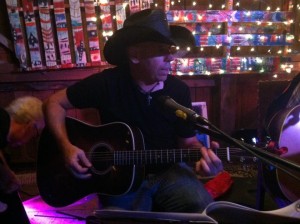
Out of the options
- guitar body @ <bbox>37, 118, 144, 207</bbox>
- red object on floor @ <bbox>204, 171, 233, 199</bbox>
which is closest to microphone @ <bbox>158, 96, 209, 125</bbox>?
guitar body @ <bbox>37, 118, 144, 207</bbox>

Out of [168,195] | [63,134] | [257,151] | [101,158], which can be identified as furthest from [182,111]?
[63,134]

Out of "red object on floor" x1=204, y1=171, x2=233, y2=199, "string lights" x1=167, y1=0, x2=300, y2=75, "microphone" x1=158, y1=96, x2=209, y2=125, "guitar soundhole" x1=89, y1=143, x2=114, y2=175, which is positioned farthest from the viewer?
"string lights" x1=167, y1=0, x2=300, y2=75

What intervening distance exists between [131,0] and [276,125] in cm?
284

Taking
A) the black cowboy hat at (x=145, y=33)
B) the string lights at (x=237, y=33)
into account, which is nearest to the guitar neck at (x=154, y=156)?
the black cowboy hat at (x=145, y=33)

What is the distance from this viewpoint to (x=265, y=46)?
4352 millimetres

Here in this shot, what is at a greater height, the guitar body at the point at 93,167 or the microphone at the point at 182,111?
the microphone at the point at 182,111

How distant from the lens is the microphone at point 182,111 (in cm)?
112

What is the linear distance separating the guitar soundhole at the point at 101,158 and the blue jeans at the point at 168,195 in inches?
8.1

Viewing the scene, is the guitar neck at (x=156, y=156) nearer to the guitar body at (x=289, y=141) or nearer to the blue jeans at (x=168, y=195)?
the blue jeans at (x=168, y=195)

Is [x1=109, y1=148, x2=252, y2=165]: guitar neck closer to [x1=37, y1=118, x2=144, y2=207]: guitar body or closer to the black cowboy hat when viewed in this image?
[x1=37, y1=118, x2=144, y2=207]: guitar body

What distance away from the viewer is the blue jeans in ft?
5.95

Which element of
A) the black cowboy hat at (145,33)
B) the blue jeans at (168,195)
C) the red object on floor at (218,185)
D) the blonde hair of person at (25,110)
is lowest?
the red object on floor at (218,185)

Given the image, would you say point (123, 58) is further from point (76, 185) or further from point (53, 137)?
point (76, 185)

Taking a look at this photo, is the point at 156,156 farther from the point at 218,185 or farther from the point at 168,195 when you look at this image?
the point at 218,185
